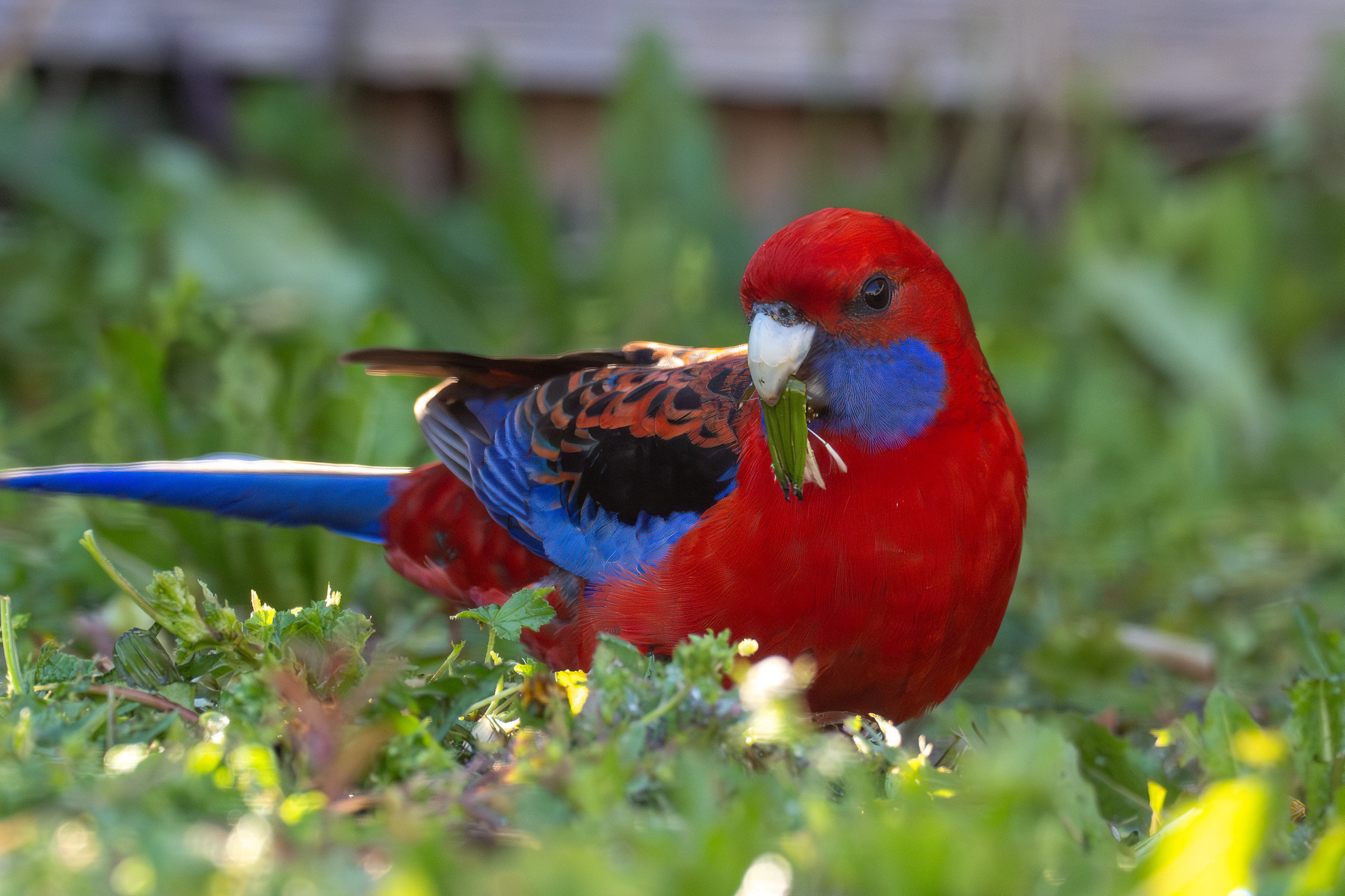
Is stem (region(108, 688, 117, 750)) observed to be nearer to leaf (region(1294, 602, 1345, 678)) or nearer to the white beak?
the white beak

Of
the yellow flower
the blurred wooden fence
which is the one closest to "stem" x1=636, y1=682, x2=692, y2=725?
the yellow flower

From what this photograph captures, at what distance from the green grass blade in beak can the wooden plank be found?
12.5ft

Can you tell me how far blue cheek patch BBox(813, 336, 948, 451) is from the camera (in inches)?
77.2

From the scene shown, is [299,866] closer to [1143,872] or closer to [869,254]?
[1143,872]

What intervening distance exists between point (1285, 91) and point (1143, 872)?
586cm

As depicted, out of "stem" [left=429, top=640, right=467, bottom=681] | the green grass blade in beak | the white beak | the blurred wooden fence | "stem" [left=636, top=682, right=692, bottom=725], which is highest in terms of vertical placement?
the blurred wooden fence

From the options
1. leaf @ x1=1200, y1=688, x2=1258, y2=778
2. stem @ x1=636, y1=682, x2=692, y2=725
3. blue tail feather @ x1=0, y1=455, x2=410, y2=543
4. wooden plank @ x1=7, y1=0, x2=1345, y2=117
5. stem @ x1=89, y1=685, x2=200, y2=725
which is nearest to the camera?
stem @ x1=636, y1=682, x2=692, y2=725

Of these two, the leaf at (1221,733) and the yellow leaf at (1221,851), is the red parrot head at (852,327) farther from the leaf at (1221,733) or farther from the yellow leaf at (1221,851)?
the yellow leaf at (1221,851)

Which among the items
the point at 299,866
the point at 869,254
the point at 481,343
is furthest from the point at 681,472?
the point at 481,343

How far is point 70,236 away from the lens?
4938mm

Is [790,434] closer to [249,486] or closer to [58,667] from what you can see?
[58,667]

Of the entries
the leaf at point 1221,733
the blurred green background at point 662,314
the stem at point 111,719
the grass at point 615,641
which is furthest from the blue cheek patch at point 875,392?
the stem at point 111,719

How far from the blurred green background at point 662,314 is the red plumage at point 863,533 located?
80cm

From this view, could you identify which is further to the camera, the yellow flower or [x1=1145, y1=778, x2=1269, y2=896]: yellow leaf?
the yellow flower
